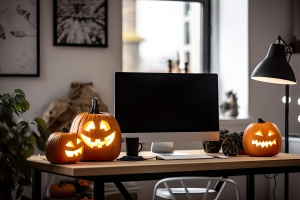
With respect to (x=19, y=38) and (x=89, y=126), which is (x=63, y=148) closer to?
(x=89, y=126)

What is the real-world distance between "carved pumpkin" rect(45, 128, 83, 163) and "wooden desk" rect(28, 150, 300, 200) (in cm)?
4

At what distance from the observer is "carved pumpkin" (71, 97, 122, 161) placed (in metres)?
3.34

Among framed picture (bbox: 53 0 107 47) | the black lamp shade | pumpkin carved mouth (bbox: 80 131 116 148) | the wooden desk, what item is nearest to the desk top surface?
the wooden desk

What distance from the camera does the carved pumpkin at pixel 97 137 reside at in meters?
3.34

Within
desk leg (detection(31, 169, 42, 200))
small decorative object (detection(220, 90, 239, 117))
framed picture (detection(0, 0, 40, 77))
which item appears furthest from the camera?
small decorative object (detection(220, 90, 239, 117))

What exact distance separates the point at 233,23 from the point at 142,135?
237cm

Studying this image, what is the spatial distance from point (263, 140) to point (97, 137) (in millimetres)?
987

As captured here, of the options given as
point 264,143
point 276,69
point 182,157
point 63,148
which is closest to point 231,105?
point 276,69

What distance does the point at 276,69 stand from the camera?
3.80m

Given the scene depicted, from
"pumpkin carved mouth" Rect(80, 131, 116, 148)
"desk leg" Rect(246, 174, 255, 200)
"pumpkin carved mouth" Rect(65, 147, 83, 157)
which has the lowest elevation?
"desk leg" Rect(246, 174, 255, 200)

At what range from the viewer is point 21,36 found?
4.89 meters

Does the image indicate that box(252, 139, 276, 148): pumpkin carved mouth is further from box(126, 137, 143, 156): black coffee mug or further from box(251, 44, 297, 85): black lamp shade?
box(126, 137, 143, 156): black coffee mug

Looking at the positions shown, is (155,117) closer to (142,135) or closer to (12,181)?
(142,135)

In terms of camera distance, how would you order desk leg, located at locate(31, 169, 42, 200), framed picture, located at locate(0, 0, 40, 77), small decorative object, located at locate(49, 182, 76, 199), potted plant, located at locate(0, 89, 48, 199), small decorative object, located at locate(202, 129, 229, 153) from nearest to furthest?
potted plant, located at locate(0, 89, 48, 199), desk leg, located at locate(31, 169, 42, 200), small decorative object, located at locate(202, 129, 229, 153), small decorative object, located at locate(49, 182, 76, 199), framed picture, located at locate(0, 0, 40, 77)
